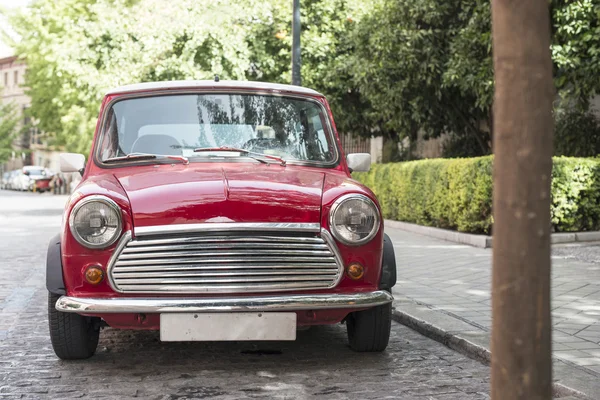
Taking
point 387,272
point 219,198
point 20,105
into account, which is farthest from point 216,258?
point 20,105

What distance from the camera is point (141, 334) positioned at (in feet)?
21.5

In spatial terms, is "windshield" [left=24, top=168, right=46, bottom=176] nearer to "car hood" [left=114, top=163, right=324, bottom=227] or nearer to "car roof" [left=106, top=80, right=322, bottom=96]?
"car roof" [left=106, top=80, right=322, bottom=96]

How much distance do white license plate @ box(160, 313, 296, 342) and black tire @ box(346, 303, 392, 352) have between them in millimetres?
798

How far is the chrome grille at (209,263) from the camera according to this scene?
198 inches

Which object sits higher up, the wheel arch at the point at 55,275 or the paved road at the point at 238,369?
the wheel arch at the point at 55,275

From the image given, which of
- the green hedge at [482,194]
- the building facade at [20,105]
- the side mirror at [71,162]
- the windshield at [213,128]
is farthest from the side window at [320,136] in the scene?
the building facade at [20,105]

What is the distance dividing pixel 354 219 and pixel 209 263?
0.88 m

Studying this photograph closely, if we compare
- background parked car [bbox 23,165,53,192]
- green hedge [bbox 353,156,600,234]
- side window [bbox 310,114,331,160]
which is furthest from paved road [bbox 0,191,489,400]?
background parked car [bbox 23,165,53,192]

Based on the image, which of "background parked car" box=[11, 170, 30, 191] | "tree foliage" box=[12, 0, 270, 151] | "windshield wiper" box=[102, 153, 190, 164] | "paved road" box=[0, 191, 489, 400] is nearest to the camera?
"paved road" box=[0, 191, 489, 400]

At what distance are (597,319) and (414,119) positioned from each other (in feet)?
41.4

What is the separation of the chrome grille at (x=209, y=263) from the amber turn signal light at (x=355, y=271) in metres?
0.27

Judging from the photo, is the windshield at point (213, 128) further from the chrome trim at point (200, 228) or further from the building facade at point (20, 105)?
the building facade at point (20, 105)

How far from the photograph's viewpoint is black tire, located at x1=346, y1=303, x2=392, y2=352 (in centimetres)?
566

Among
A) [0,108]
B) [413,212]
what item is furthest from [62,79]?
[0,108]
